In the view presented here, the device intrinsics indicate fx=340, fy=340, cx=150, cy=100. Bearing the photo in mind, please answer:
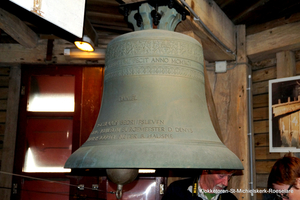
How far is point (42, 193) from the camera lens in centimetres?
361

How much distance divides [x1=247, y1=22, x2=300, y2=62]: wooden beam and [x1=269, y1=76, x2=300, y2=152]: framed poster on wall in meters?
0.27

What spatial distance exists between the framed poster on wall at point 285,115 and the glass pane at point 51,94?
211 centimetres

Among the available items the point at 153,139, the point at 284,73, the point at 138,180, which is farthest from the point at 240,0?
the point at 138,180

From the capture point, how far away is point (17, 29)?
3.23m

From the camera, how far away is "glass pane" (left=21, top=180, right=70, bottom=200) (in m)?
3.59

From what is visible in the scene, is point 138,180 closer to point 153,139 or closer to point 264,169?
point 264,169

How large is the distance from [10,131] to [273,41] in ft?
9.22

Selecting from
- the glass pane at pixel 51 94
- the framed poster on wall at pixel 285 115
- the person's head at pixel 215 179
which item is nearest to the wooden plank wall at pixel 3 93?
the glass pane at pixel 51 94

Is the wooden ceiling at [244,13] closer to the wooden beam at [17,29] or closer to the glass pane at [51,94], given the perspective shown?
the wooden beam at [17,29]

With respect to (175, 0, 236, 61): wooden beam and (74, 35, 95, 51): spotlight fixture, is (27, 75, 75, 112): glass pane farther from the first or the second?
(175, 0, 236, 61): wooden beam

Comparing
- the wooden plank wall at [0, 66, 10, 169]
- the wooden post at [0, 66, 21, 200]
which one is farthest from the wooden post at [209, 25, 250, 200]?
the wooden plank wall at [0, 66, 10, 169]

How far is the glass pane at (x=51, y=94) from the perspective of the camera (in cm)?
377

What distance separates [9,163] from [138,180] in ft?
4.56

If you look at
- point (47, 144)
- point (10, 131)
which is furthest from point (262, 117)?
point (10, 131)
